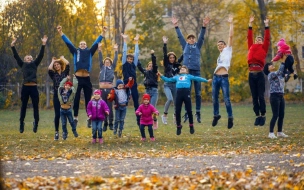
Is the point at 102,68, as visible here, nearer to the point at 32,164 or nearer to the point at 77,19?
the point at 32,164

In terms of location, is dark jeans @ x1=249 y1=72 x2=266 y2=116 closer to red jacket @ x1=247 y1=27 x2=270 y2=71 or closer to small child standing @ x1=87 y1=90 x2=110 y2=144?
red jacket @ x1=247 y1=27 x2=270 y2=71

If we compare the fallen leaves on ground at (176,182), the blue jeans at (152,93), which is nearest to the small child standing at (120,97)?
the blue jeans at (152,93)

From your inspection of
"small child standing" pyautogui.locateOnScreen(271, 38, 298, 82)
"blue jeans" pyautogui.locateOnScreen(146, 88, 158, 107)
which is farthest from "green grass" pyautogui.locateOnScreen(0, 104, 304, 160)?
"small child standing" pyautogui.locateOnScreen(271, 38, 298, 82)

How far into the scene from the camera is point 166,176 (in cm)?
1237

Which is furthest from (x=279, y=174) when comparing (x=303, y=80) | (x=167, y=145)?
(x=303, y=80)

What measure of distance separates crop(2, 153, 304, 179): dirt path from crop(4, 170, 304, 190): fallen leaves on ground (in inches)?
29.6

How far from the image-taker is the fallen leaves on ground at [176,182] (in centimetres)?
1138

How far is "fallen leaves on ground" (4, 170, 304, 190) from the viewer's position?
11.4 metres

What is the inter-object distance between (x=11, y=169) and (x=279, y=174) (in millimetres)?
5338

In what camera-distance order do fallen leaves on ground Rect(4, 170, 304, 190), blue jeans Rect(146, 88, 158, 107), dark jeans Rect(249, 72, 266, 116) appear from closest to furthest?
fallen leaves on ground Rect(4, 170, 304, 190) < dark jeans Rect(249, 72, 266, 116) < blue jeans Rect(146, 88, 158, 107)

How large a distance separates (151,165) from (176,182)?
2.53m

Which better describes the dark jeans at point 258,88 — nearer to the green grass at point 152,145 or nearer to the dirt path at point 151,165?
the green grass at point 152,145

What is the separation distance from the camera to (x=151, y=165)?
46.4 ft

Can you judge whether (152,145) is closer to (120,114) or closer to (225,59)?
(120,114)
